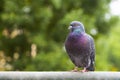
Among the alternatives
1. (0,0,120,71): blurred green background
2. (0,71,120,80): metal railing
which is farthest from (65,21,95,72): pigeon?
(0,0,120,71): blurred green background

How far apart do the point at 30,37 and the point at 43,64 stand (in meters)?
0.70

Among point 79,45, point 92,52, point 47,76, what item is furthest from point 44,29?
point 47,76

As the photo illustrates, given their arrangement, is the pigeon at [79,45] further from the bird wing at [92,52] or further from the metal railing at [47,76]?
the metal railing at [47,76]

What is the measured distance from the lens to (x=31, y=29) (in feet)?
30.8

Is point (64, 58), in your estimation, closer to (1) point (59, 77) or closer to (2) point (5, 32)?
(2) point (5, 32)

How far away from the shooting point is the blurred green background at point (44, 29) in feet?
29.7

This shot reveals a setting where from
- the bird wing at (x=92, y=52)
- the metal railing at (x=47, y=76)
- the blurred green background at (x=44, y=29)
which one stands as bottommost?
the blurred green background at (x=44, y=29)

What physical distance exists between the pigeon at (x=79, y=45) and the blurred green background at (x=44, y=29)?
481 cm

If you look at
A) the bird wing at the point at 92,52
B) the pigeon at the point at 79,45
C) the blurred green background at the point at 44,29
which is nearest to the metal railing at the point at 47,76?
the pigeon at the point at 79,45

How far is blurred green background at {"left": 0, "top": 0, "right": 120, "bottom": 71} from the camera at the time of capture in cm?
904

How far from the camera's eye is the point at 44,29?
9422mm

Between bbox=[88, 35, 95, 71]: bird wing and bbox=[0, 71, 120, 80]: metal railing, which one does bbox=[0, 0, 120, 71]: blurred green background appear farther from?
bbox=[0, 71, 120, 80]: metal railing

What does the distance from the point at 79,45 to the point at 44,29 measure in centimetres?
553

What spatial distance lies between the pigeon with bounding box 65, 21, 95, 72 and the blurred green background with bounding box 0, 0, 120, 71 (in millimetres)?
4806
